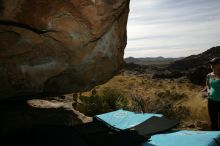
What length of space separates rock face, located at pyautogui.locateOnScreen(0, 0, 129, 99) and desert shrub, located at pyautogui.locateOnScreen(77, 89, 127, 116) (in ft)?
14.9

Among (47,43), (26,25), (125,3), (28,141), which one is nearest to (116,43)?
(125,3)

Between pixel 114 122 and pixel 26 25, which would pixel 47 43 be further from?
pixel 114 122

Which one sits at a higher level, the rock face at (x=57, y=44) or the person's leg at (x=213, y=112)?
the rock face at (x=57, y=44)

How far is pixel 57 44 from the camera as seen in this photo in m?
5.70

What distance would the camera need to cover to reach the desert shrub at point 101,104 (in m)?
11.1

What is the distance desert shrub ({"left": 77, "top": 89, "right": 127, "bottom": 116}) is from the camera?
36.4 ft

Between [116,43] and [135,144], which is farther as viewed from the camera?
[116,43]

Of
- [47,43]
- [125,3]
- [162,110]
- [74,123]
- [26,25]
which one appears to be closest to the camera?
[26,25]

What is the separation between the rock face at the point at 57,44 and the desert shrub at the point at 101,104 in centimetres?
456

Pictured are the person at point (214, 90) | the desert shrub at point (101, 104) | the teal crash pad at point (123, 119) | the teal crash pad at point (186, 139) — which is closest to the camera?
the teal crash pad at point (186, 139)

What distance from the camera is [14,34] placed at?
17.5 ft

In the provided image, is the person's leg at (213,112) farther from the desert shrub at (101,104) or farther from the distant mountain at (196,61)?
the distant mountain at (196,61)

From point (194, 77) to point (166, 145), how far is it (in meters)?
22.8

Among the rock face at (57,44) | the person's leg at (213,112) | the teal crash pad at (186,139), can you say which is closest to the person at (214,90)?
the person's leg at (213,112)
